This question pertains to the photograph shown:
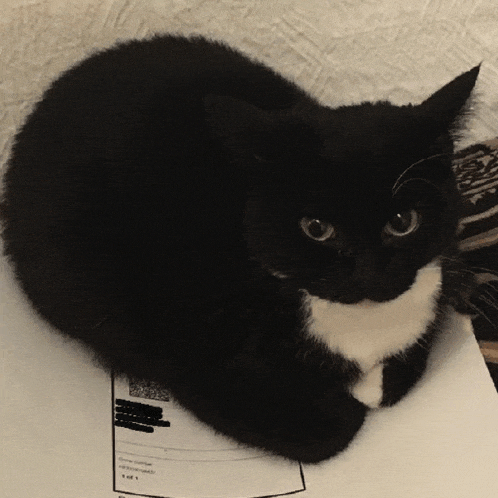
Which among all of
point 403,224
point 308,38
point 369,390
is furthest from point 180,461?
point 308,38

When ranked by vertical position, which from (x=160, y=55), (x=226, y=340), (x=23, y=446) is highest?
(x=160, y=55)

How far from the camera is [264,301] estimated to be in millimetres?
582

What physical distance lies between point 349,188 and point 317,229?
0.15 feet

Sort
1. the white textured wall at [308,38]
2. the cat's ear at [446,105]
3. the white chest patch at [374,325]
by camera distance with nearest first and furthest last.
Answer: the cat's ear at [446,105]
the white chest patch at [374,325]
the white textured wall at [308,38]

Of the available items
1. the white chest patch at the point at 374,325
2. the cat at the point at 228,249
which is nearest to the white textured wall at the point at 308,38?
the cat at the point at 228,249

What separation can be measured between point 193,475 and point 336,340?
0.17m

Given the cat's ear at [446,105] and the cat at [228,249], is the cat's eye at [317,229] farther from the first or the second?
the cat's ear at [446,105]

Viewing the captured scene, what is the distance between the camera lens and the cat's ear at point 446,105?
1.59ft

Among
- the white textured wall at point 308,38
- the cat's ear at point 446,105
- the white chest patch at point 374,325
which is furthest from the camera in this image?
the white textured wall at point 308,38

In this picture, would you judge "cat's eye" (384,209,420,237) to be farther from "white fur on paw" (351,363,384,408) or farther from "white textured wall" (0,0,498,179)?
"white textured wall" (0,0,498,179)

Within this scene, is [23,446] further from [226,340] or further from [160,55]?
[160,55]

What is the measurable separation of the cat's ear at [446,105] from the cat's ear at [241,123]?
116mm

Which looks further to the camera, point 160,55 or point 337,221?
point 160,55

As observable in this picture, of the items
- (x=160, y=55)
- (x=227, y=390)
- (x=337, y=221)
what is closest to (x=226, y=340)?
(x=227, y=390)
